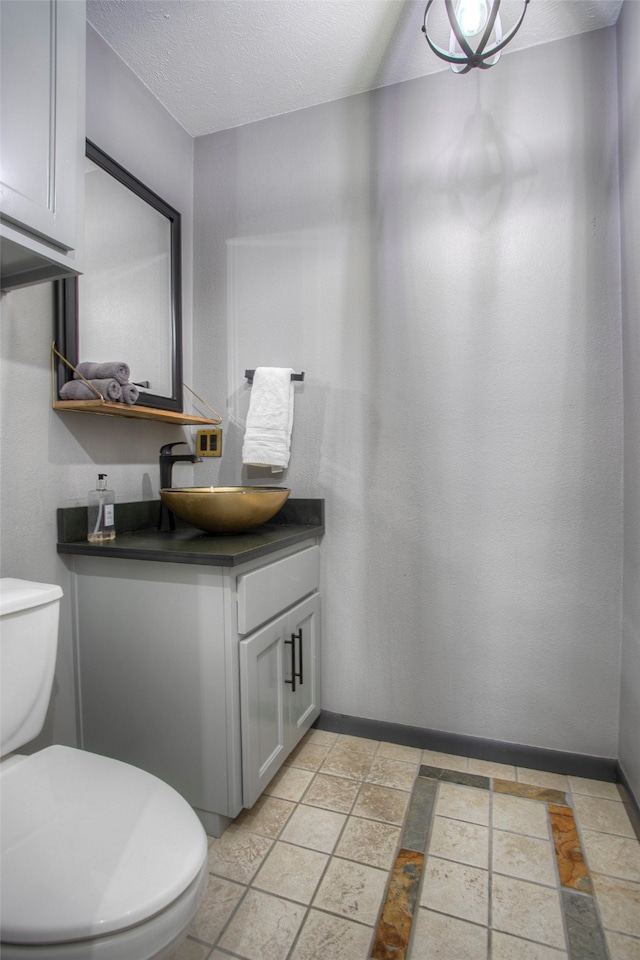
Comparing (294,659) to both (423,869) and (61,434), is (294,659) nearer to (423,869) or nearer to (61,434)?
(423,869)

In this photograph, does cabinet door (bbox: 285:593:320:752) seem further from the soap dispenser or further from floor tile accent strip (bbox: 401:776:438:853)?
the soap dispenser

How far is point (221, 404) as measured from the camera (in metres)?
2.19

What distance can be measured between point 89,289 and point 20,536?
826 millimetres

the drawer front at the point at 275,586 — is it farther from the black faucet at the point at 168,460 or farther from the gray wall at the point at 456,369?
the black faucet at the point at 168,460

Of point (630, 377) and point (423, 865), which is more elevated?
point (630, 377)

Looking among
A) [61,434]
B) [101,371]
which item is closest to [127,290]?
[101,371]

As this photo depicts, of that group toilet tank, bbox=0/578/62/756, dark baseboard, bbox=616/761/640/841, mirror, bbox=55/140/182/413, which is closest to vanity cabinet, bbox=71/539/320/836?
toilet tank, bbox=0/578/62/756

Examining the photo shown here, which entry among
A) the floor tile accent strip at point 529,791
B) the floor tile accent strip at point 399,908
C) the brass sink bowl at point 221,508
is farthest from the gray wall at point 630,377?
the brass sink bowl at point 221,508

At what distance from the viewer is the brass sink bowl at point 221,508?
1615 millimetres

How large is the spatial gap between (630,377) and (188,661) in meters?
1.62

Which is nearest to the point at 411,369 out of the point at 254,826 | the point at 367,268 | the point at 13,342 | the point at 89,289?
the point at 367,268

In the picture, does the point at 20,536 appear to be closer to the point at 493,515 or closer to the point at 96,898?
the point at 96,898

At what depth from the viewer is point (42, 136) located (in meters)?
1.09

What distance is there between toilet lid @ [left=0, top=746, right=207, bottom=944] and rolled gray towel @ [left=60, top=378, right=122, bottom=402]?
3.13ft
